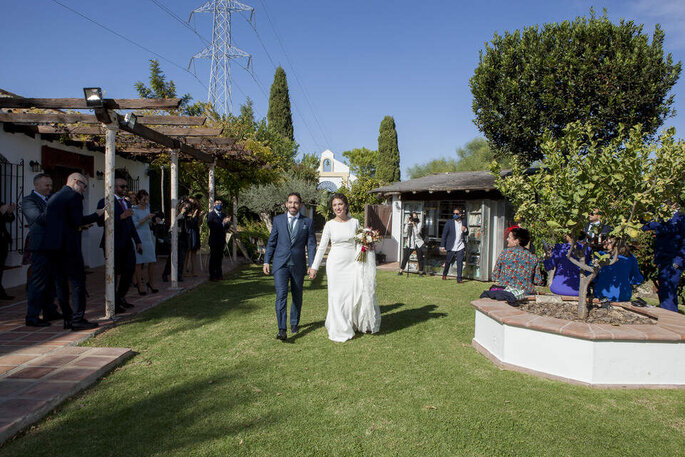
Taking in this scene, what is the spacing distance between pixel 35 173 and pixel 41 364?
6.52 meters

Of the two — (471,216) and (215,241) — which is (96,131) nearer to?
(215,241)

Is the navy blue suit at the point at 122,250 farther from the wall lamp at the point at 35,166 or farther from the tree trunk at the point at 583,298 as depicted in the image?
the tree trunk at the point at 583,298

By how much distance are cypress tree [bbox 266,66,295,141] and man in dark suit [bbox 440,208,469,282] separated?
3114 cm

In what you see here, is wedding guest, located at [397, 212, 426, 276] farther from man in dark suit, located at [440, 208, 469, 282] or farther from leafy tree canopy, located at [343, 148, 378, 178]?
leafy tree canopy, located at [343, 148, 378, 178]

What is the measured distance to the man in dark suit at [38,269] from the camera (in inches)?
196

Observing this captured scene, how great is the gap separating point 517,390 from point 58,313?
19.2 ft

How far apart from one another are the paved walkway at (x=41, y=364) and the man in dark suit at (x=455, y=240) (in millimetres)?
7626

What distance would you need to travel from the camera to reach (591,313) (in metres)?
5.04

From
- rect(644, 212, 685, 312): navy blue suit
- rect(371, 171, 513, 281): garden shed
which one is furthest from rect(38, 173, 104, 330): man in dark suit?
rect(644, 212, 685, 312): navy blue suit

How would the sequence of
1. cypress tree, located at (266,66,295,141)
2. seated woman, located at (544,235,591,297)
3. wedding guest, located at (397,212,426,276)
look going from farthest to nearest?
cypress tree, located at (266,66,295,141) < wedding guest, located at (397,212,426,276) < seated woman, located at (544,235,591,297)

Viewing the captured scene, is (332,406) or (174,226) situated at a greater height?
(174,226)

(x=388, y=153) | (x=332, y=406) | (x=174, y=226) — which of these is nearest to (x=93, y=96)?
(x=174, y=226)

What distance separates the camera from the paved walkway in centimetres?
318

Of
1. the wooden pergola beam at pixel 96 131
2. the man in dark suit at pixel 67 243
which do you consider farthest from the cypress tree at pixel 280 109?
the man in dark suit at pixel 67 243
